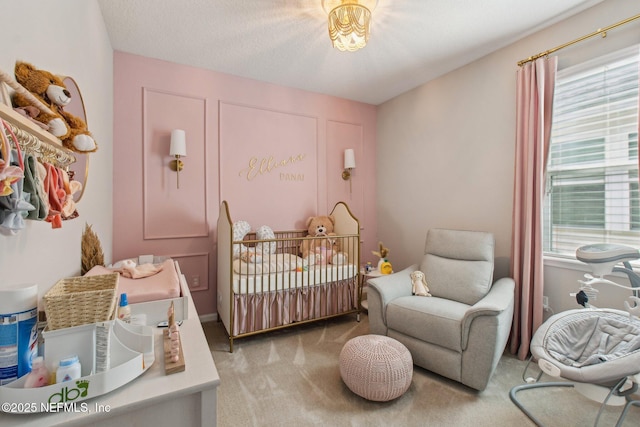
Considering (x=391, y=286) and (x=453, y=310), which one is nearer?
(x=453, y=310)

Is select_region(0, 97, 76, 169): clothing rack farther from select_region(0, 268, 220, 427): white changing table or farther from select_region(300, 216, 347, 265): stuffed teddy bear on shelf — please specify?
select_region(300, 216, 347, 265): stuffed teddy bear on shelf

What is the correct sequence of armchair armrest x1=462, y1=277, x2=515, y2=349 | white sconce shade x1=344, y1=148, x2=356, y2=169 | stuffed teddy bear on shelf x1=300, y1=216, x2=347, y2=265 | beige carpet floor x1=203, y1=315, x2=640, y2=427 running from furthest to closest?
white sconce shade x1=344, y1=148, x2=356, y2=169, stuffed teddy bear on shelf x1=300, y1=216, x2=347, y2=265, armchair armrest x1=462, y1=277, x2=515, y2=349, beige carpet floor x1=203, y1=315, x2=640, y2=427

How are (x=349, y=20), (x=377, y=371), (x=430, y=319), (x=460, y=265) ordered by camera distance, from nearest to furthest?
(x=377, y=371) < (x=349, y=20) < (x=430, y=319) < (x=460, y=265)

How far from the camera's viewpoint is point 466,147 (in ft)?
9.30

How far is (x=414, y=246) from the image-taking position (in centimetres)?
342

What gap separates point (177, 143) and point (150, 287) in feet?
5.63

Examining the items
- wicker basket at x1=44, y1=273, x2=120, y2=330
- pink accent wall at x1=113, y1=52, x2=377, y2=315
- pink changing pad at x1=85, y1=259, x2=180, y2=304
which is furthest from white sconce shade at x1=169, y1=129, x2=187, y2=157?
wicker basket at x1=44, y1=273, x2=120, y2=330

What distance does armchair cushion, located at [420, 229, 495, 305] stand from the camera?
7.55 feet

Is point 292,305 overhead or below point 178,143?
below

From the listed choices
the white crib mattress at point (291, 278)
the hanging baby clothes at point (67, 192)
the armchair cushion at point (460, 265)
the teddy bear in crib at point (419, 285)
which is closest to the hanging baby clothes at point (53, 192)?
the hanging baby clothes at point (67, 192)

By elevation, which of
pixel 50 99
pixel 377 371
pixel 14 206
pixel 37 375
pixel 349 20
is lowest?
pixel 377 371

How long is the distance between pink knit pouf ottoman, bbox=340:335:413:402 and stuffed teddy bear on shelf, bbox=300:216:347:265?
1093 millimetres

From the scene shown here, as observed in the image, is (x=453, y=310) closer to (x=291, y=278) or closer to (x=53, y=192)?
(x=291, y=278)

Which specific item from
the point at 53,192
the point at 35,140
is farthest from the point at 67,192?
the point at 35,140
